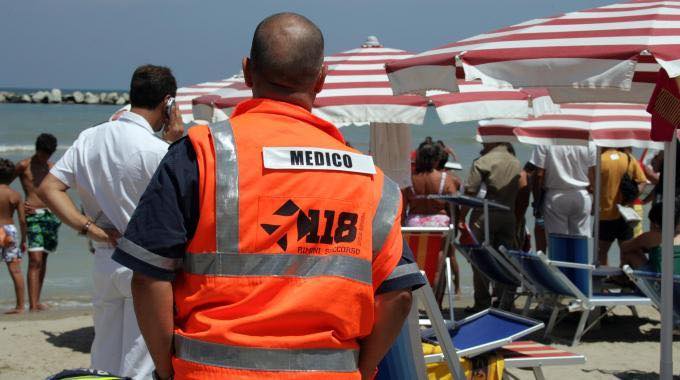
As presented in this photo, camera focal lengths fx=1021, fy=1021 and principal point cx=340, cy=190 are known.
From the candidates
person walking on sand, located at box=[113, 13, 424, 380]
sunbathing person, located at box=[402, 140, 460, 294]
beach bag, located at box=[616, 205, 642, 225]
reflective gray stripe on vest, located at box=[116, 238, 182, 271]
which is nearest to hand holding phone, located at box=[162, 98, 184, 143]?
person walking on sand, located at box=[113, 13, 424, 380]

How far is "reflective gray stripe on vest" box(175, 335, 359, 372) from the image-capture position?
2010 millimetres

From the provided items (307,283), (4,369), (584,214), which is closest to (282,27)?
(307,283)

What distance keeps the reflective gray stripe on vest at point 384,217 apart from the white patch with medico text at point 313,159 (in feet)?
0.24

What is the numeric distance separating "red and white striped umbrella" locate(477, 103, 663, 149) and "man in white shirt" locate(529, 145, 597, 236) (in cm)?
40

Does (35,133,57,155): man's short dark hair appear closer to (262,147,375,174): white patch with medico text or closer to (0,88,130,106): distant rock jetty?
(262,147,375,174): white patch with medico text

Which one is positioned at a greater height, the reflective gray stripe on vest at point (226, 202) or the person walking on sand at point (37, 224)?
the reflective gray stripe on vest at point (226, 202)

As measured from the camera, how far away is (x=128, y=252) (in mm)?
2035

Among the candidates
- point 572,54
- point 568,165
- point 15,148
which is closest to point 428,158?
point 568,165

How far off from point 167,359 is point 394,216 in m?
0.57

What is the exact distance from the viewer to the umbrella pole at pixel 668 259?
4.83 metres

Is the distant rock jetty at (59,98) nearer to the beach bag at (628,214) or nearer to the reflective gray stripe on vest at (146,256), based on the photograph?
the beach bag at (628,214)

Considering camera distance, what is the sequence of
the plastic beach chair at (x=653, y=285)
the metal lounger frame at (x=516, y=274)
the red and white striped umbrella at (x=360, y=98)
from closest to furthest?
the plastic beach chair at (x=653, y=285), the red and white striped umbrella at (x=360, y=98), the metal lounger frame at (x=516, y=274)

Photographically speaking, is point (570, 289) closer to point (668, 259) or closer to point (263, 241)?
point (668, 259)

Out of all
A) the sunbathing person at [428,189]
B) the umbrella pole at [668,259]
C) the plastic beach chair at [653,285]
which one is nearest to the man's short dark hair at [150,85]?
the umbrella pole at [668,259]
